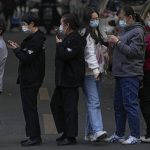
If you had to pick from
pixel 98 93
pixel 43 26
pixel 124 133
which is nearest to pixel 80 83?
pixel 98 93

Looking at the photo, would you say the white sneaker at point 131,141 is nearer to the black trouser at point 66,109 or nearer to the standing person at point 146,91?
the standing person at point 146,91

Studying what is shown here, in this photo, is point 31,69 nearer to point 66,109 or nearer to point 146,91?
point 66,109

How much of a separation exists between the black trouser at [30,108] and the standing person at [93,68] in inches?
28.1

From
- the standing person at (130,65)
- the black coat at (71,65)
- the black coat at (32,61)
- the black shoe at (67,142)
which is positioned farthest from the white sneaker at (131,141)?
the black coat at (32,61)

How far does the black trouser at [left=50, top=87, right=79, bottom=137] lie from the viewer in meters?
8.66

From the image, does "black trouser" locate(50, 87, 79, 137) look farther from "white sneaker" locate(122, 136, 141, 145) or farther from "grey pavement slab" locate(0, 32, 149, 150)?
"white sneaker" locate(122, 136, 141, 145)

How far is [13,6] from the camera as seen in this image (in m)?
27.6

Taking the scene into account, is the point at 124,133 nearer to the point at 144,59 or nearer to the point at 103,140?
the point at 103,140

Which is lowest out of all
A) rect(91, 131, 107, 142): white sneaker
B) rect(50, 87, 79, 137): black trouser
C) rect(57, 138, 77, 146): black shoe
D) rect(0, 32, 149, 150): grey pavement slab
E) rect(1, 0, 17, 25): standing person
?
rect(0, 32, 149, 150): grey pavement slab

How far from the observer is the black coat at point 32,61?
8609mm

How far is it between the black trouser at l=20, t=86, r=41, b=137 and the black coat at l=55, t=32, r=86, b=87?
380mm

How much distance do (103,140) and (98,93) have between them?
25.4 inches

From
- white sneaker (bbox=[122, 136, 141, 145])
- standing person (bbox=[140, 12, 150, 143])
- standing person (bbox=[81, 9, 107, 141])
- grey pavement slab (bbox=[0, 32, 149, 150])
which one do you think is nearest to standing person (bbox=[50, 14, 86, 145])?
standing person (bbox=[81, 9, 107, 141])

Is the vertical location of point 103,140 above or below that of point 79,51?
below
